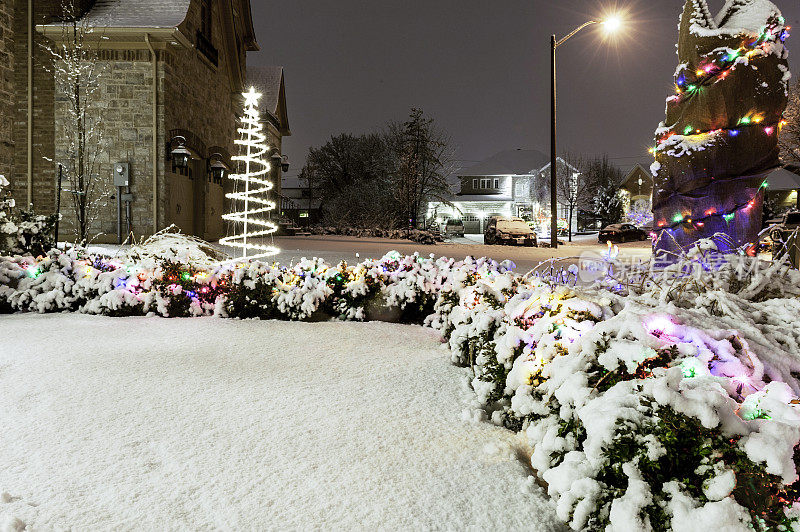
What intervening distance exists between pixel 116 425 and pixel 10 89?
13734mm

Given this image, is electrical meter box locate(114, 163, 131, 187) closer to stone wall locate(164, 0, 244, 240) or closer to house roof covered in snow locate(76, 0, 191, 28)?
stone wall locate(164, 0, 244, 240)

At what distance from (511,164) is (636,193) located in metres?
18.2

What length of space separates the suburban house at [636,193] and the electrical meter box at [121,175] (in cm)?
4912

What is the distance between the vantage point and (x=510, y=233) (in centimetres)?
2642

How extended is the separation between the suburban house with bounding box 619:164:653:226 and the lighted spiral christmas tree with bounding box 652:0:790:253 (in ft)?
160

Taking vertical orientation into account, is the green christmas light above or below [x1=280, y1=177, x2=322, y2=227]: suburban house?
below

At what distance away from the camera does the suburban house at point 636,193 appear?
56.1 meters

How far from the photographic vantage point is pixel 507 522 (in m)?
2.12

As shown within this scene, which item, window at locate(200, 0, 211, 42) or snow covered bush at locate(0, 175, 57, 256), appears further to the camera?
window at locate(200, 0, 211, 42)

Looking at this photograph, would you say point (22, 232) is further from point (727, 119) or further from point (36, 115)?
point (727, 119)

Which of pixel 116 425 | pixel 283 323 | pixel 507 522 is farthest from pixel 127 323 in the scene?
pixel 507 522

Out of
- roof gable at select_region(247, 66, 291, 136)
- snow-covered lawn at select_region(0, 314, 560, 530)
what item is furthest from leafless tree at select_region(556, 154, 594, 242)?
snow-covered lawn at select_region(0, 314, 560, 530)

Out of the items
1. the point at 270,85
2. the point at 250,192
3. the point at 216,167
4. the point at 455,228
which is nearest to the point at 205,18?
the point at 216,167

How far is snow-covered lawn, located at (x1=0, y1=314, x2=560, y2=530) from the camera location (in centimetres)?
216
